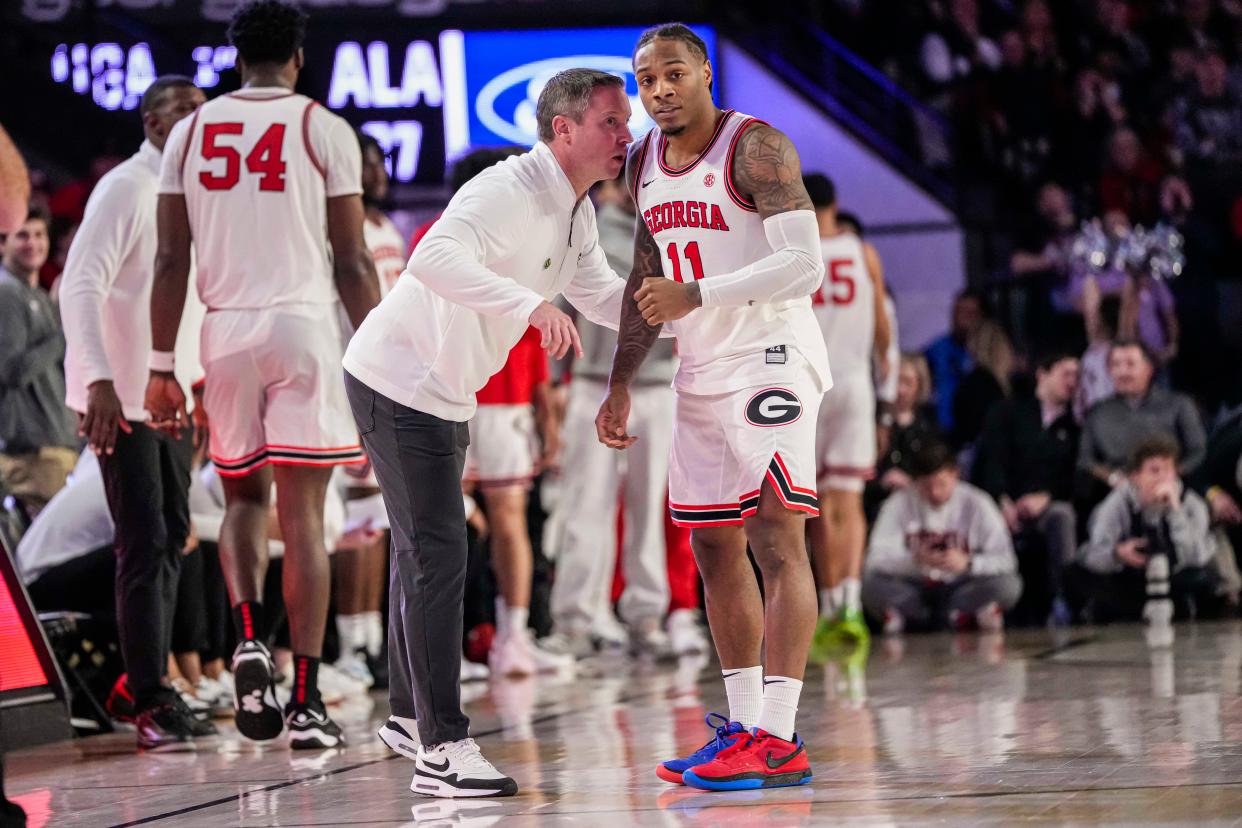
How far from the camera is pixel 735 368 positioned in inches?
183

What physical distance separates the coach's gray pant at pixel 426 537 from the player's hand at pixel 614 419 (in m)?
0.37

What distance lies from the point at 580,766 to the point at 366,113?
1211 cm

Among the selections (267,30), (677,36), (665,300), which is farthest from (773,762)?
(267,30)

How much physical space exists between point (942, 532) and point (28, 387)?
4.89 metres

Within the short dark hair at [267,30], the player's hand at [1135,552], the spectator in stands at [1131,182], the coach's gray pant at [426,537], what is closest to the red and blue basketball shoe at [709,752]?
the coach's gray pant at [426,537]

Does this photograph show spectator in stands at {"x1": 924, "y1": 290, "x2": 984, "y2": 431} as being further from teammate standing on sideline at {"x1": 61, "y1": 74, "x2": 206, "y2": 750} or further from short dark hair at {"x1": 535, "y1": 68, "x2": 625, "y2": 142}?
short dark hair at {"x1": 535, "y1": 68, "x2": 625, "y2": 142}

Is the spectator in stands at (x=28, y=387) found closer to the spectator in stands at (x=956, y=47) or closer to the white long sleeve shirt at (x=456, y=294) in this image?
the white long sleeve shirt at (x=456, y=294)

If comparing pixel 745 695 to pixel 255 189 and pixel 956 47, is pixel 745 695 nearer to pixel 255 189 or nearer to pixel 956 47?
pixel 255 189

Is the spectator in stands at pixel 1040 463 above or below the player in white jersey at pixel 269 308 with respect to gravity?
below

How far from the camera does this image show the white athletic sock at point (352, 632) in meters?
7.50

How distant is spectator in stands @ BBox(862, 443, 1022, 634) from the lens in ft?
32.0

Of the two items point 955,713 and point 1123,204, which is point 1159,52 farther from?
point 955,713

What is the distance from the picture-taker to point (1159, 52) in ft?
56.2

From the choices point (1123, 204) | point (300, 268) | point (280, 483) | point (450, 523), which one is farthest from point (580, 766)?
point (1123, 204)
